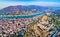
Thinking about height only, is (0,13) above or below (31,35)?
above

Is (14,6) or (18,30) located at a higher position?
(14,6)

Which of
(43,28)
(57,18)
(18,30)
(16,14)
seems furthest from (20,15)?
(57,18)

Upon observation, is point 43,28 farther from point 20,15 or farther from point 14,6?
point 14,6

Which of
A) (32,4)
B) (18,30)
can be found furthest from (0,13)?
(32,4)

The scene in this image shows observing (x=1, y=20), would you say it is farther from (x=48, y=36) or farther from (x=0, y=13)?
(x=48, y=36)

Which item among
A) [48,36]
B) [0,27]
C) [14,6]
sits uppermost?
[14,6]

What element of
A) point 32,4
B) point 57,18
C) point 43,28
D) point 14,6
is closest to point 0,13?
point 14,6

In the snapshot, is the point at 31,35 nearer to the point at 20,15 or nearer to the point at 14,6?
the point at 20,15

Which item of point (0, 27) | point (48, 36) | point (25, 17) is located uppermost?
point (25, 17)
